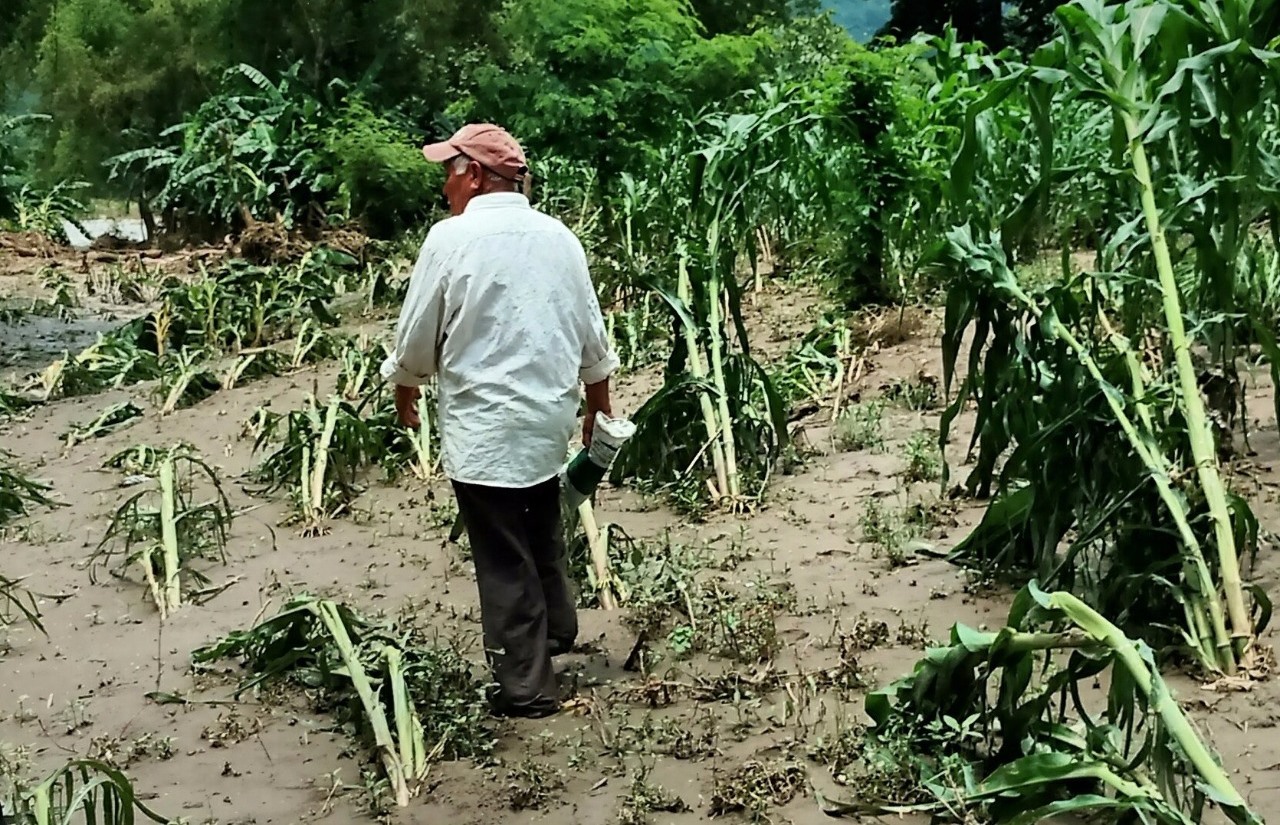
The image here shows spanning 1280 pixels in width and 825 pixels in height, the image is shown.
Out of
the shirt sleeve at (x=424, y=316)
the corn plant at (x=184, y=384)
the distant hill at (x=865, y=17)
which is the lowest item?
the corn plant at (x=184, y=384)

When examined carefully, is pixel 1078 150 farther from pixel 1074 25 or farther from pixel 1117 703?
pixel 1117 703

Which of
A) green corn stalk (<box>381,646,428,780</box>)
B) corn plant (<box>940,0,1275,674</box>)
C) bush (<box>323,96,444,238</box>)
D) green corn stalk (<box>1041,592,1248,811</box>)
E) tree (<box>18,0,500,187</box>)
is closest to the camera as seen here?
green corn stalk (<box>1041,592,1248,811</box>)

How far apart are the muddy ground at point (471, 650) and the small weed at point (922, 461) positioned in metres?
0.06

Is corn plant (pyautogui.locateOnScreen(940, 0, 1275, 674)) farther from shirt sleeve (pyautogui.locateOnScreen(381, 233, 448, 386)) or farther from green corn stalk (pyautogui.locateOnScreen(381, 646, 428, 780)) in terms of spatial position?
green corn stalk (pyautogui.locateOnScreen(381, 646, 428, 780))

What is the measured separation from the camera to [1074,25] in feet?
11.4

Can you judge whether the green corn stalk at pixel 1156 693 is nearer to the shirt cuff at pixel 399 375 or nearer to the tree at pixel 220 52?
the shirt cuff at pixel 399 375

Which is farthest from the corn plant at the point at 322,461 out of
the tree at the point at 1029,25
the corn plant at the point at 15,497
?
the tree at the point at 1029,25

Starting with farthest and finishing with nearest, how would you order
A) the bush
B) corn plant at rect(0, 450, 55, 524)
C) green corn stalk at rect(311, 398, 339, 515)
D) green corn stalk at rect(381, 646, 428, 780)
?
the bush → corn plant at rect(0, 450, 55, 524) → green corn stalk at rect(311, 398, 339, 515) → green corn stalk at rect(381, 646, 428, 780)

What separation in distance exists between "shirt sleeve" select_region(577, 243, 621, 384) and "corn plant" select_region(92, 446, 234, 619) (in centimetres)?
190

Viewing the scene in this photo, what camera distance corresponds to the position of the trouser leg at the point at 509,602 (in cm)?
355

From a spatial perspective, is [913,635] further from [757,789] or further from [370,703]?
[370,703]

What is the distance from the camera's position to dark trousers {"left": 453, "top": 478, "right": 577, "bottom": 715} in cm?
355

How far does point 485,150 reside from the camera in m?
3.60

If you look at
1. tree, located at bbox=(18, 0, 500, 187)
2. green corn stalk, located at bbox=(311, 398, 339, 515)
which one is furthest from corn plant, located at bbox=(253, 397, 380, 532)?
tree, located at bbox=(18, 0, 500, 187)
